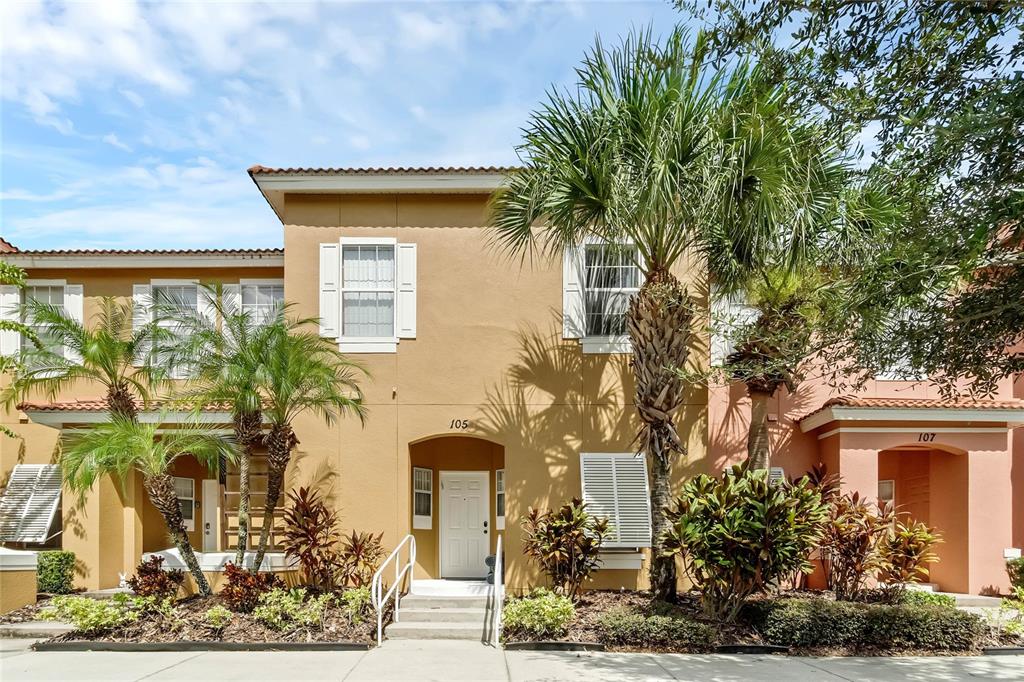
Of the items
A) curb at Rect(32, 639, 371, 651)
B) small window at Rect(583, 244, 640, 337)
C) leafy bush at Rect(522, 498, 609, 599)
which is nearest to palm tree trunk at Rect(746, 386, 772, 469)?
small window at Rect(583, 244, 640, 337)

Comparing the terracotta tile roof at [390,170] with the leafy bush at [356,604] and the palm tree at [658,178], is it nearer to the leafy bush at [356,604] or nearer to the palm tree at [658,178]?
the palm tree at [658,178]

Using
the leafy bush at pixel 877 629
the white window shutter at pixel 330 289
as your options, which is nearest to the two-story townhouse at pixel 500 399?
the white window shutter at pixel 330 289

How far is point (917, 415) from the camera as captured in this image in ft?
44.5

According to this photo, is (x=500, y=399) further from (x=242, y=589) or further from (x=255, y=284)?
(x=255, y=284)

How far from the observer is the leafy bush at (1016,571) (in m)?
13.4

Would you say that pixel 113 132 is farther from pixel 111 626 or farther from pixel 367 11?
pixel 111 626

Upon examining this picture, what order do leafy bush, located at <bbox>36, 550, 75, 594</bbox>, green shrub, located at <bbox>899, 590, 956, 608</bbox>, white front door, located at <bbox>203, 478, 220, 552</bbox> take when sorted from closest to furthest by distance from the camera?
1. green shrub, located at <bbox>899, 590, 956, 608</bbox>
2. leafy bush, located at <bbox>36, 550, 75, 594</bbox>
3. white front door, located at <bbox>203, 478, 220, 552</bbox>

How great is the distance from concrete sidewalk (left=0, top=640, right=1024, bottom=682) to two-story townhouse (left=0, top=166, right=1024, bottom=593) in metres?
3.17

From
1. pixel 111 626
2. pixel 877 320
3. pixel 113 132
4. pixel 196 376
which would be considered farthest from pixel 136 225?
pixel 877 320

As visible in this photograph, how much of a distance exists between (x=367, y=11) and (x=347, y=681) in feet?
28.7

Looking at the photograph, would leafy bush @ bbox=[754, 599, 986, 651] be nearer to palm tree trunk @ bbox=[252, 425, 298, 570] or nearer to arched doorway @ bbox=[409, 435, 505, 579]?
arched doorway @ bbox=[409, 435, 505, 579]

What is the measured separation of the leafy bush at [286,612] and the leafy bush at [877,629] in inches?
248

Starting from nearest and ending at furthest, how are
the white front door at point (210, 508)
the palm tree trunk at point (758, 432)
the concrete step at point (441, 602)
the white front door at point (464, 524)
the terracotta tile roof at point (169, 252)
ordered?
1. the concrete step at point (441, 602)
2. the palm tree trunk at point (758, 432)
3. the terracotta tile roof at point (169, 252)
4. the white front door at point (464, 524)
5. the white front door at point (210, 508)

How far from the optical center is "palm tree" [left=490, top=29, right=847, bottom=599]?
34.0 ft
